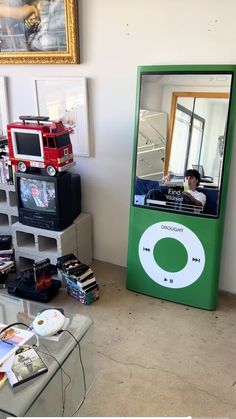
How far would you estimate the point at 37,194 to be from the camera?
7.68 ft

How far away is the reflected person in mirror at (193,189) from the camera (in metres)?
2.04

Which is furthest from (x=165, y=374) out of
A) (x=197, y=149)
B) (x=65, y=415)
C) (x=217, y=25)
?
(x=217, y=25)

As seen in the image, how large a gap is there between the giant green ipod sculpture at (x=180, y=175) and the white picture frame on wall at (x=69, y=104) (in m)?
0.48

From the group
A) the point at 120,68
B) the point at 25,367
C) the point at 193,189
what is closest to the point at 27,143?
the point at 120,68

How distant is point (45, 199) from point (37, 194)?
64 mm

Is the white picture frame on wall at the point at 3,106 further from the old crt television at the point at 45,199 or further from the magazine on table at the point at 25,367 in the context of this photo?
the magazine on table at the point at 25,367

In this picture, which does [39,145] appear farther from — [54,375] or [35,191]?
[54,375]

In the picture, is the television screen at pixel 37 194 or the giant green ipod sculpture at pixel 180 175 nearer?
the giant green ipod sculpture at pixel 180 175

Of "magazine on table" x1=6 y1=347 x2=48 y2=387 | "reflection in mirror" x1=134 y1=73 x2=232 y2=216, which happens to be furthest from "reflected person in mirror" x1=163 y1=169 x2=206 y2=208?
"magazine on table" x1=6 y1=347 x2=48 y2=387

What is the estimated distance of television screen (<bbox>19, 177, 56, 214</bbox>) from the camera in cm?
230

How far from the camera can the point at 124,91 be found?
7.48 ft

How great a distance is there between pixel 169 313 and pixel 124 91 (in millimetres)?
1367

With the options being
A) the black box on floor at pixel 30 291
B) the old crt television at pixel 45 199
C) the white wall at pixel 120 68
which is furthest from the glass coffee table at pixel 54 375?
the white wall at pixel 120 68

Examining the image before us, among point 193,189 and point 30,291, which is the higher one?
point 193,189
